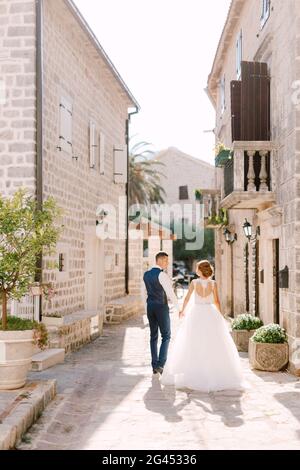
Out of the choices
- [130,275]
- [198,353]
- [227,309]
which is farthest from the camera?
[130,275]

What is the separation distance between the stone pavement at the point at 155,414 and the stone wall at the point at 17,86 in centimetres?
366

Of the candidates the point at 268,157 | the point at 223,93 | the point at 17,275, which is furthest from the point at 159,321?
the point at 223,93

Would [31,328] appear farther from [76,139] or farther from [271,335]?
[76,139]

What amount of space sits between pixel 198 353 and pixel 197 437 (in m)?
2.53

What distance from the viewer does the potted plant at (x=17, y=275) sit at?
7137 mm

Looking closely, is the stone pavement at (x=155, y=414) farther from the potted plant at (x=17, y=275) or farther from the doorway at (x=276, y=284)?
the doorway at (x=276, y=284)

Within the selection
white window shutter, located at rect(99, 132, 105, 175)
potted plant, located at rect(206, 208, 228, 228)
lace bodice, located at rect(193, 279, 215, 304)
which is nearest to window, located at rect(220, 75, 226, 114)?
potted plant, located at rect(206, 208, 228, 228)

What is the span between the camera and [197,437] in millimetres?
5812

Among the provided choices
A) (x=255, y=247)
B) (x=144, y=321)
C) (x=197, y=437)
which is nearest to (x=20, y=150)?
(x=255, y=247)

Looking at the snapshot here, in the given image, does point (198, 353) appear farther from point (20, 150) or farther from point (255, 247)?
point (255, 247)

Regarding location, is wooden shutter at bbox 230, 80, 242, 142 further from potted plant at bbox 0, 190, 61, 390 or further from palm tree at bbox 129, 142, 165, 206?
palm tree at bbox 129, 142, 165, 206

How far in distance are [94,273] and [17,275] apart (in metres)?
8.63

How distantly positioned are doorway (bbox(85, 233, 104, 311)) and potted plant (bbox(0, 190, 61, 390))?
7270 mm

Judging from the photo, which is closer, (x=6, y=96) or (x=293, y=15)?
(x=293, y=15)
